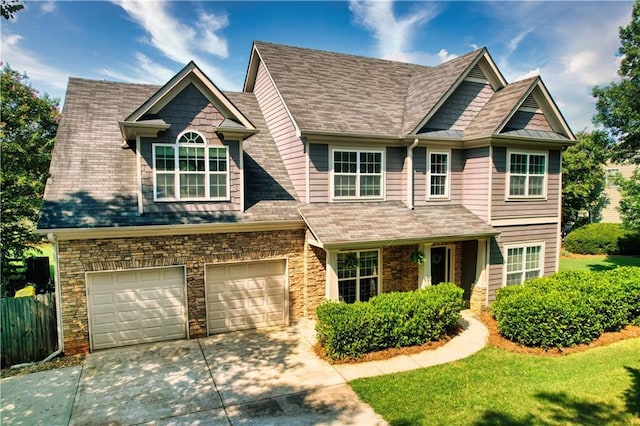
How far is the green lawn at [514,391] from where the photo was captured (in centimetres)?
714

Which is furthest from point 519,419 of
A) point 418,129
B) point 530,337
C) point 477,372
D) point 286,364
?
point 418,129

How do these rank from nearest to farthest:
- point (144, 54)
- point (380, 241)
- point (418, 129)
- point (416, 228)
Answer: point (380, 241), point (416, 228), point (418, 129), point (144, 54)

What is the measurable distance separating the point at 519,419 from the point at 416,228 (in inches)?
246

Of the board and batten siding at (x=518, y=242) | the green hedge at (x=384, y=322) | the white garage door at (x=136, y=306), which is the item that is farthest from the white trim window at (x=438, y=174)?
the white garage door at (x=136, y=306)

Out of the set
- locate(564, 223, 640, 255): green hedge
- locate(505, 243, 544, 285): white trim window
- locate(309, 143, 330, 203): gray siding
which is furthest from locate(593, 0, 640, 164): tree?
locate(309, 143, 330, 203): gray siding

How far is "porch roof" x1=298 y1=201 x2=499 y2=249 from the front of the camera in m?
11.2

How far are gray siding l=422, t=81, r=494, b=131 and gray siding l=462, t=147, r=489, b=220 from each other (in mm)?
1219

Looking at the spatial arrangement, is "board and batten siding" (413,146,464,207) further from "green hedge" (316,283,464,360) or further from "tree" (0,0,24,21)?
"tree" (0,0,24,21)

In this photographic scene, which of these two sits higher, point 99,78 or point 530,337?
point 99,78

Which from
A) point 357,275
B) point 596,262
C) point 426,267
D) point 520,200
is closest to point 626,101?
point 596,262

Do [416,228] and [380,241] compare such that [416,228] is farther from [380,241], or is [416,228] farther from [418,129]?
[418,129]

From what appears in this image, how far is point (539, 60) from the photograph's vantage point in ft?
49.8

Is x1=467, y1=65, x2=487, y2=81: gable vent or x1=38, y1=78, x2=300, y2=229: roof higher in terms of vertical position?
Answer: x1=467, y1=65, x2=487, y2=81: gable vent

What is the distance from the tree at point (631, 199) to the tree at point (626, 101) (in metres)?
6.24
